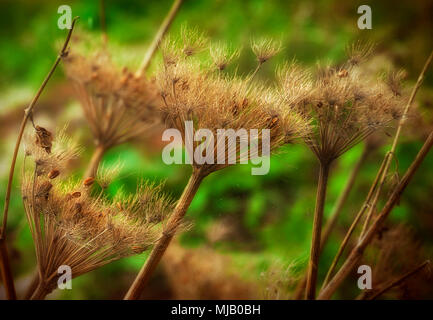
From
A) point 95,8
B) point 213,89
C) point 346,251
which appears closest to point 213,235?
point 346,251

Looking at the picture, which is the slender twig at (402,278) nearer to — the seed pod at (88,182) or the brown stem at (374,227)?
the brown stem at (374,227)

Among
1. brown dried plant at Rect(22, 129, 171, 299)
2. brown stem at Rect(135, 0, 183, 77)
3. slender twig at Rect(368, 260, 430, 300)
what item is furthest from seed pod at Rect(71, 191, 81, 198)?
slender twig at Rect(368, 260, 430, 300)

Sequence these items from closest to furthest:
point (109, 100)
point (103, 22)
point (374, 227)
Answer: point (374, 227), point (109, 100), point (103, 22)

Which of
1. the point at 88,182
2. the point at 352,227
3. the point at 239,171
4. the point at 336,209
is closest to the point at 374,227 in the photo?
the point at 352,227

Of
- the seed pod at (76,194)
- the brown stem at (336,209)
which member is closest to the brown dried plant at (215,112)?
the seed pod at (76,194)

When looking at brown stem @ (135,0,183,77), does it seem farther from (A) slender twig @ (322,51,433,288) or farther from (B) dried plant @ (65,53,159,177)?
(A) slender twig @ (322,51,433,288)

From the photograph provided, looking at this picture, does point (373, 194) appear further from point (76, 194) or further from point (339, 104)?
point (76, 194)
